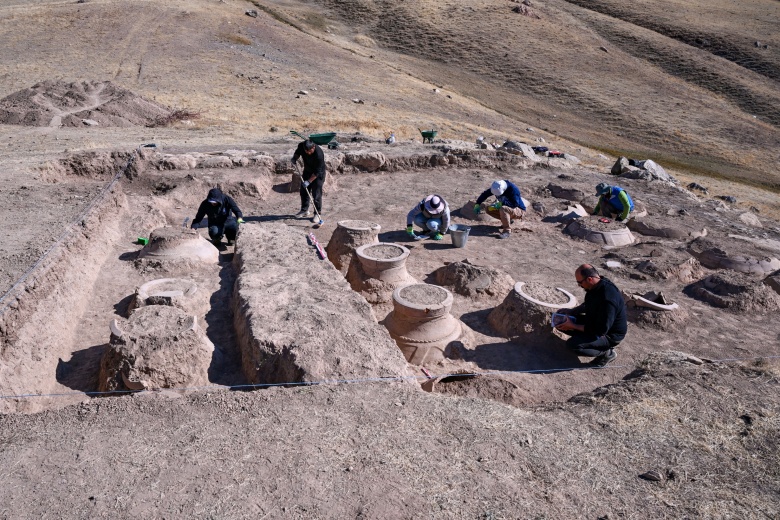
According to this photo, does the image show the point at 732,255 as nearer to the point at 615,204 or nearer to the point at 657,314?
the point at 615,204

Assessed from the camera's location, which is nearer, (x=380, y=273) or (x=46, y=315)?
(x=46, y=315)

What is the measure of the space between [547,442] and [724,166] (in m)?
24.8

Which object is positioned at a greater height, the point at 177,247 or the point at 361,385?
the point at 361,385

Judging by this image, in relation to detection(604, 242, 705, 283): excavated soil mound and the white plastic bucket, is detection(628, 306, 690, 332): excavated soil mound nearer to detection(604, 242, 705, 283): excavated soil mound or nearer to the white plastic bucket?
detection(604, 242, 705, 283): excavated soil mound

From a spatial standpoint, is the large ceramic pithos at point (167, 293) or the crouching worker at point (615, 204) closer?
the large ceramic pithos at point (167, 293)

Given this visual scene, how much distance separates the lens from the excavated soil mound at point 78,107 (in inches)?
618

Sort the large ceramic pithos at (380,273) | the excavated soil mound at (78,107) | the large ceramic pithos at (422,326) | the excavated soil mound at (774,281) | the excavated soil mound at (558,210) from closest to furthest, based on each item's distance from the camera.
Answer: the large ceramic pithos at (422,326)
the large ceramic pithos at (380,273)
the excavated soil mound at (774,281)
the excavated soil mound at (558,210)
the excavated soil mound at (78,107)

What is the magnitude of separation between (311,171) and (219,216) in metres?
2.13

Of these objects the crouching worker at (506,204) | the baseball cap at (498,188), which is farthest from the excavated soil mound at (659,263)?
the baseball cap at (498,188)

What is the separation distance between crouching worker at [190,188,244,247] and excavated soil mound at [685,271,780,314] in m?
7.44

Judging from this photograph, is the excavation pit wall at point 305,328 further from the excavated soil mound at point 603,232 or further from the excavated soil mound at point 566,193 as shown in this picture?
the excavated soil mound at point 566,193

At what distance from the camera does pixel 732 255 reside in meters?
9.44

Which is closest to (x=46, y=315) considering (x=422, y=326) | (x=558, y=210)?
(x=422, y=326)

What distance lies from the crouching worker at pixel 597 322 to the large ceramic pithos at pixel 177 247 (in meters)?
5.12
